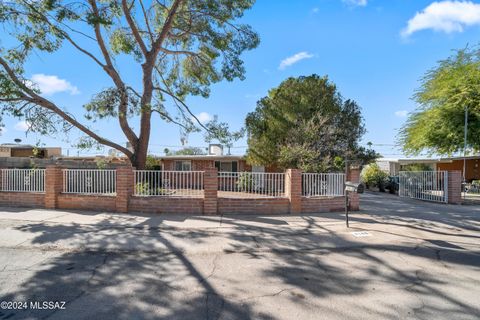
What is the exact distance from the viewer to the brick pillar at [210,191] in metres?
8.81

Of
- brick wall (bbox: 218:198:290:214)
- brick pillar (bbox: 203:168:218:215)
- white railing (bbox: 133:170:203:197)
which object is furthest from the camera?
white railing (bbox: 133:170:203:197)

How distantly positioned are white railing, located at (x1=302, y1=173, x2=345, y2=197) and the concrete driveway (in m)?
1.85

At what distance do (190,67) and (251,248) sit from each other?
11.2 meters

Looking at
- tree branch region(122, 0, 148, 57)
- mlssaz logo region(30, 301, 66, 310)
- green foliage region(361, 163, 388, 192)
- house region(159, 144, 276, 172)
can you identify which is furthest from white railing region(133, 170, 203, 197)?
green foliage region(361, 163, 388, 192)

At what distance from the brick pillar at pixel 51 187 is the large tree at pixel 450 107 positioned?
18443mm

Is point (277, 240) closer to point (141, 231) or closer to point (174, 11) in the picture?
point (141, 231)

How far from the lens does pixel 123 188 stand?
357 inches

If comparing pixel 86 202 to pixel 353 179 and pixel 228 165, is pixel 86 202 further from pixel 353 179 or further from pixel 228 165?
pixel 228 165

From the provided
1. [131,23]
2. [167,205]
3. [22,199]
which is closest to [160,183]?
[167,205]

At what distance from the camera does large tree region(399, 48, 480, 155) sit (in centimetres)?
1510

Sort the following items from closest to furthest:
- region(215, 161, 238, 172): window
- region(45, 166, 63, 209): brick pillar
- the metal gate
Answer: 1. region(45, 166, 63, 209): brick pillar
2. the metal gate
3. region(215, 161, 238, 172): window

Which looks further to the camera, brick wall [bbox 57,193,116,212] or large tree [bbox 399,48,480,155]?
large tree [bbox 399,48,480,155]

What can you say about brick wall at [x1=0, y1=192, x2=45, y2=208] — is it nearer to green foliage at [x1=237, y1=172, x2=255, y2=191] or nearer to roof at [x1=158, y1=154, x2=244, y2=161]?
green foliage at [x1=237, y1=172, x2=255, y2=191]

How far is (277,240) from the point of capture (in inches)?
250
